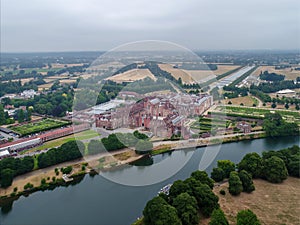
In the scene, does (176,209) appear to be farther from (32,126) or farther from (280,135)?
(32,126)

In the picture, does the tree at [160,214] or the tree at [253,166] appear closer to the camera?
the tree at [160,214]

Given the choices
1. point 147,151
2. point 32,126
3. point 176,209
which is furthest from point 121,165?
point 32,126

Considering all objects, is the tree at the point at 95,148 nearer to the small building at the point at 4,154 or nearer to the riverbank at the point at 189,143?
the riverbank at the point at 189,143

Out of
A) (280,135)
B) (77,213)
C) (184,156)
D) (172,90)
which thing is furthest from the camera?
(172,90)

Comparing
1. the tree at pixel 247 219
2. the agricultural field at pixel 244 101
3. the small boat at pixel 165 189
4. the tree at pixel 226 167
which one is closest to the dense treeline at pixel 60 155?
the small boat at pixel 165 189

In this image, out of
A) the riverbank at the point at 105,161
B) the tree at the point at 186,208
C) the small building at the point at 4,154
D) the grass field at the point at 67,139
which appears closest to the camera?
the tree at the point at 186,208
